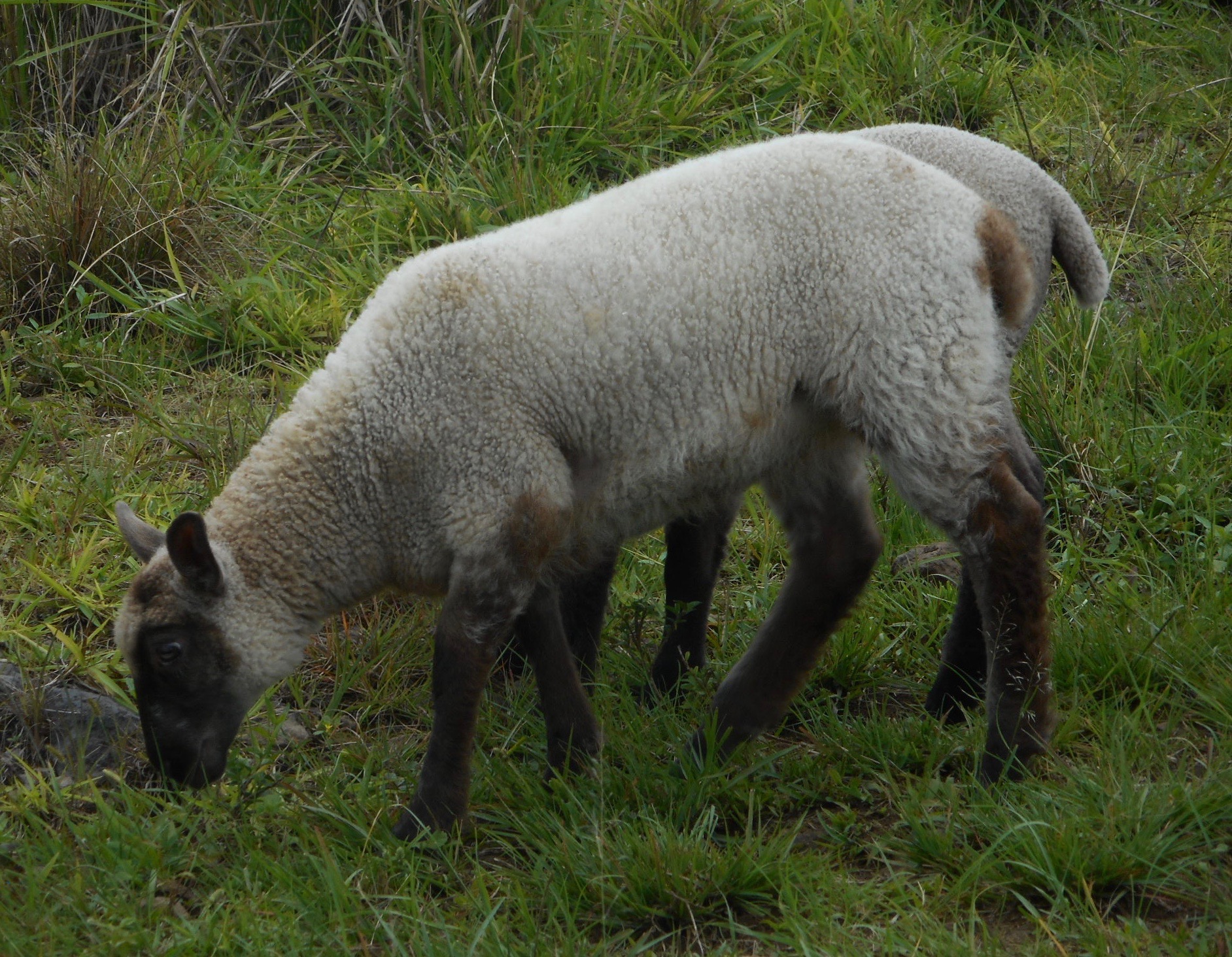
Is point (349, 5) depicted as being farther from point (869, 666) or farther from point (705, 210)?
point (869, 666)

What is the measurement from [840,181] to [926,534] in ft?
5.22

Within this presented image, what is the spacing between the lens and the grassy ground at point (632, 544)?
305 centimetres

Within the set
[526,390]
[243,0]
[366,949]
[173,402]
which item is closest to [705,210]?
[526,390]

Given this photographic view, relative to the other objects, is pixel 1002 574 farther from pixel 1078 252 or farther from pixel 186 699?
→ pixel 186 699

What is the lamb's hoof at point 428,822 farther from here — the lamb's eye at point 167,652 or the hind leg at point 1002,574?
the hind leg at point 1002,574

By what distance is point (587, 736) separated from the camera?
3.63m

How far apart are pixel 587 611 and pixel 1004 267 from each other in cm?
157

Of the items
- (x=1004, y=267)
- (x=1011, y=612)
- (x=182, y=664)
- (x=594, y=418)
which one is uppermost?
(x=1004, y=267)

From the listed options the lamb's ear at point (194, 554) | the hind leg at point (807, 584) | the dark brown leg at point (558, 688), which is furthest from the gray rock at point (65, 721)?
the hind leg at point (807, 584)

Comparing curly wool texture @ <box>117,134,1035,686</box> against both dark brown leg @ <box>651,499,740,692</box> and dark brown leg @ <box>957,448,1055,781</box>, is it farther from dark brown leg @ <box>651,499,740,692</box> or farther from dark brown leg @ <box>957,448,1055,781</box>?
dark brown leg @ <box>651,499,740,692</box>

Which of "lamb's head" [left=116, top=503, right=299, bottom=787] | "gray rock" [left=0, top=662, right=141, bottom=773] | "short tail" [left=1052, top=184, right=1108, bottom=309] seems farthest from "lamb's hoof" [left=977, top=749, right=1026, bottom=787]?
"gray rock" [left=0, top=662, right=141, bottom=773]

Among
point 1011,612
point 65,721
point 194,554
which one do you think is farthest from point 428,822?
point 1011,612

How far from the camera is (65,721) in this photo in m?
4.02

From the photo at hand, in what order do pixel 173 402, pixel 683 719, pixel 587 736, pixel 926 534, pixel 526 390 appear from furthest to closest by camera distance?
pixel 173 402
pixel 926 534
pixel 683 719
pixel 587 736
pixel 526 390
